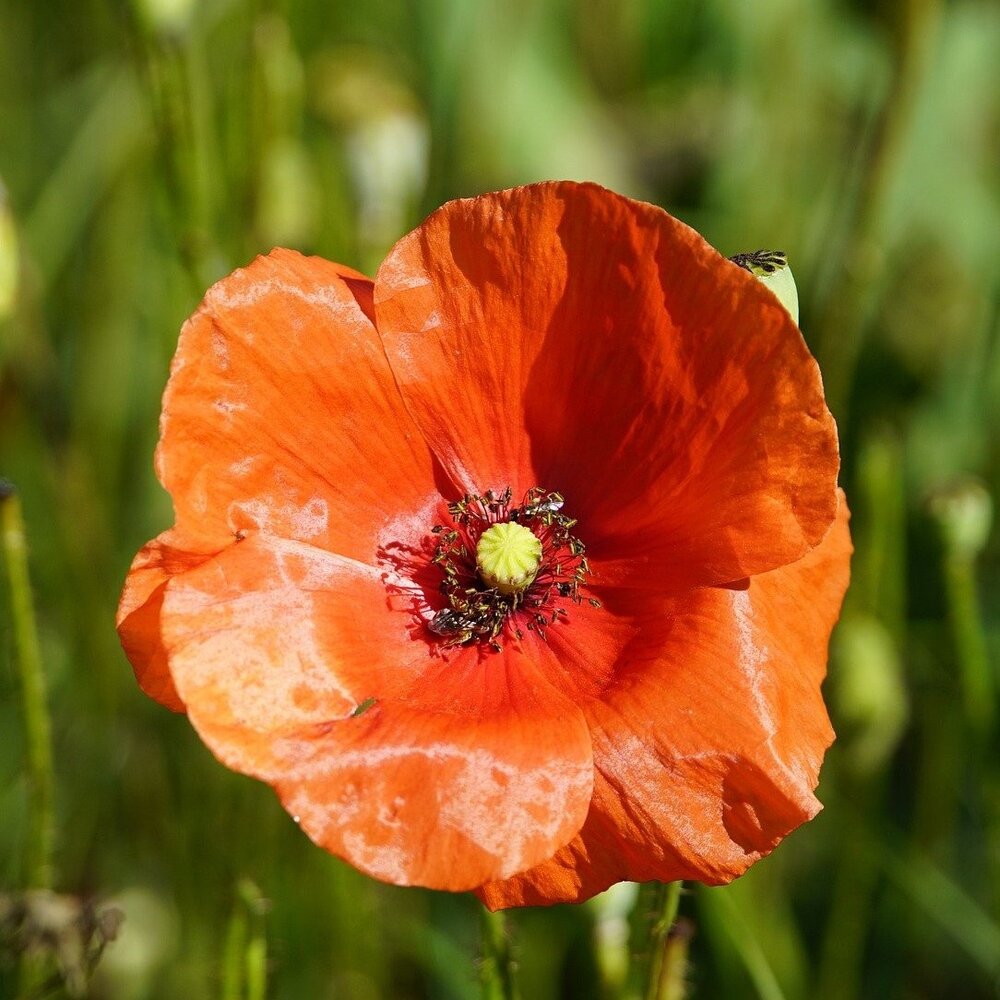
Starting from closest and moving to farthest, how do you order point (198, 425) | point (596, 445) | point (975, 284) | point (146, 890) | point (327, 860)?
point (198, 425) < point (596, 445) < point (327, 860) < point (146, 890) < point (975, 284)

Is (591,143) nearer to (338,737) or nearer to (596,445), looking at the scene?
(596,445)

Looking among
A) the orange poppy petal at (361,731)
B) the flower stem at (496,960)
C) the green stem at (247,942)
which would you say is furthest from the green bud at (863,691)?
the green stem at (247,942)

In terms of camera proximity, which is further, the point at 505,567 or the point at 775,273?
the point at 505,567

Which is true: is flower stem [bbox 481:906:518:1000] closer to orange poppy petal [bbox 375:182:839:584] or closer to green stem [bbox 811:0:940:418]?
orange poppy petal [bbox 375:182:839:584]

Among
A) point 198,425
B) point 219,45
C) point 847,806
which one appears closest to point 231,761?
point 198,425

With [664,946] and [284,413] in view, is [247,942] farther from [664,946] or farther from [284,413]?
[284,413]

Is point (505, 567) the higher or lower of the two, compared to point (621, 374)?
lower

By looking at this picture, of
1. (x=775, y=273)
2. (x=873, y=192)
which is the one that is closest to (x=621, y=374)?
(x=775, y=273)

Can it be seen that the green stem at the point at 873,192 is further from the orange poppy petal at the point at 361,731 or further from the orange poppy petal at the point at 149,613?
the orange poppy petal at the point at 149,613
